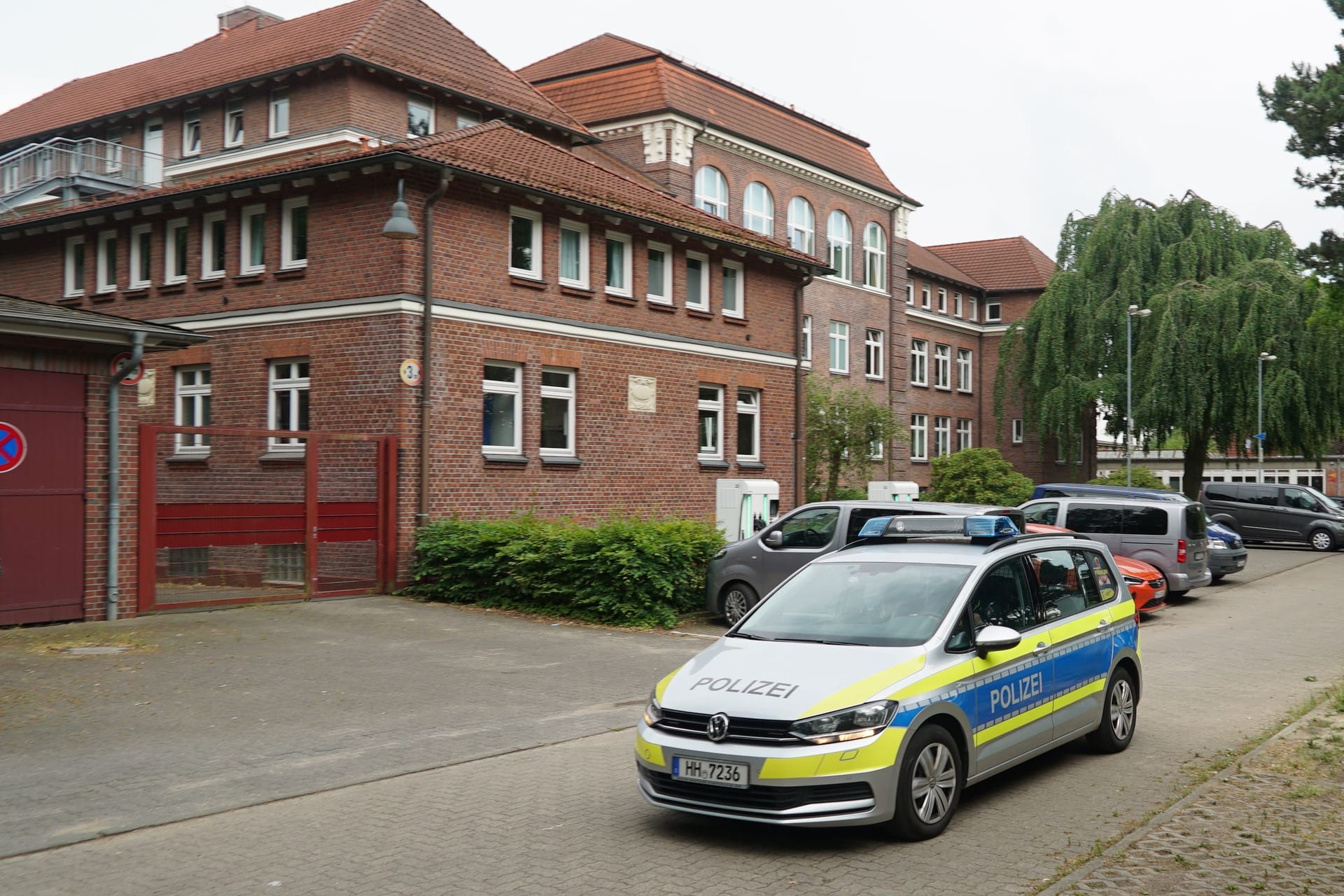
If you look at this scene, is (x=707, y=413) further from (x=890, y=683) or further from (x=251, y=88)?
(x=890, y=683)

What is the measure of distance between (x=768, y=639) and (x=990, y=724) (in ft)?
4.55

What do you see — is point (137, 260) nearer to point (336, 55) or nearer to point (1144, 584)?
point (336, 55)

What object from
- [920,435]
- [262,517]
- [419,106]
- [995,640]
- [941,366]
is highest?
[419,106]

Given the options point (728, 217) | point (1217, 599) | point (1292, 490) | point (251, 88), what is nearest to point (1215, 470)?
point (1292, 490)

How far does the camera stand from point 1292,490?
3575cm

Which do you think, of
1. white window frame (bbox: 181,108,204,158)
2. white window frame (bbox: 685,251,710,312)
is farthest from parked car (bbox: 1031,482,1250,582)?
white window frame (bbox: 181,108,204,158)

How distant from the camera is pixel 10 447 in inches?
533

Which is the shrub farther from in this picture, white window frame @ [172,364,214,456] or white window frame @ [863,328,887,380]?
white window frame @ [172,364,214,456]

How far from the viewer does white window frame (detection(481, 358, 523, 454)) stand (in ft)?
68.0

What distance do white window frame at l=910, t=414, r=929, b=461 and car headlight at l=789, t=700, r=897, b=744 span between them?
4775 cm

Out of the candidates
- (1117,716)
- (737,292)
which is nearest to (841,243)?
(737,292)

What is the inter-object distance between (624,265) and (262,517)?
32.2 feet

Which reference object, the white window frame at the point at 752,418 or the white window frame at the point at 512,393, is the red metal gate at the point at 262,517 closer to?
the white window frame at the point at 512,393

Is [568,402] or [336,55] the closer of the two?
[568,402]
